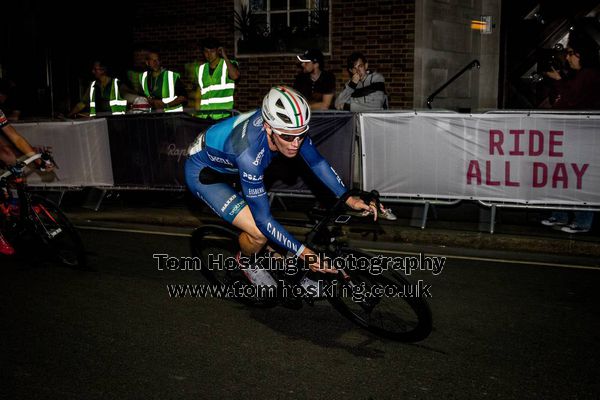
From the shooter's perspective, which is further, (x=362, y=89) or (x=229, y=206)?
(x=362, y=89)

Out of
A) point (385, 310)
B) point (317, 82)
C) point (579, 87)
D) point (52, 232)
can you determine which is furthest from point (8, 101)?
point (385, 310)

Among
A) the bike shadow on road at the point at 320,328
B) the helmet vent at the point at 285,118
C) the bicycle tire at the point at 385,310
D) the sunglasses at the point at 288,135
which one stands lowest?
the bike shadow on road at the point at 320,328

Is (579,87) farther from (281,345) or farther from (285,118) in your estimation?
(281,345)

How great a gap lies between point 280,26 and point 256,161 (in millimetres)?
9504

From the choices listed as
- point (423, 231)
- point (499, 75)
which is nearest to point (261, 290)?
point (423, 231)

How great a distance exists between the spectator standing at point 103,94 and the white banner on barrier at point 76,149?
0.86 metres

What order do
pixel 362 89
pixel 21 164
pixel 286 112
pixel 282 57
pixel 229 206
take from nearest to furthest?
pixel 286 112, pixel 229 206, pixel 21 164, pixel 362 89, pixel 282 57

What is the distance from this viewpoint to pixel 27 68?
16.5 m

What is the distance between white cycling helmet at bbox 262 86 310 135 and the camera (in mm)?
4613

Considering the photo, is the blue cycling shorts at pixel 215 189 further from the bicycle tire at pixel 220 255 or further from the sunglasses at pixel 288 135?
the sunglasses at pixel 288 135

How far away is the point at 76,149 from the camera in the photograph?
426 inches

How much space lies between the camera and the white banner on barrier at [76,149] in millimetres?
10719

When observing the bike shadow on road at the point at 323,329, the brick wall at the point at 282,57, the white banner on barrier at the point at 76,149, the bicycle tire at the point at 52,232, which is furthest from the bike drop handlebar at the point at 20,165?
the brick wall at the point at 282,57

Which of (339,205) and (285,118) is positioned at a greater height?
(285,118)
